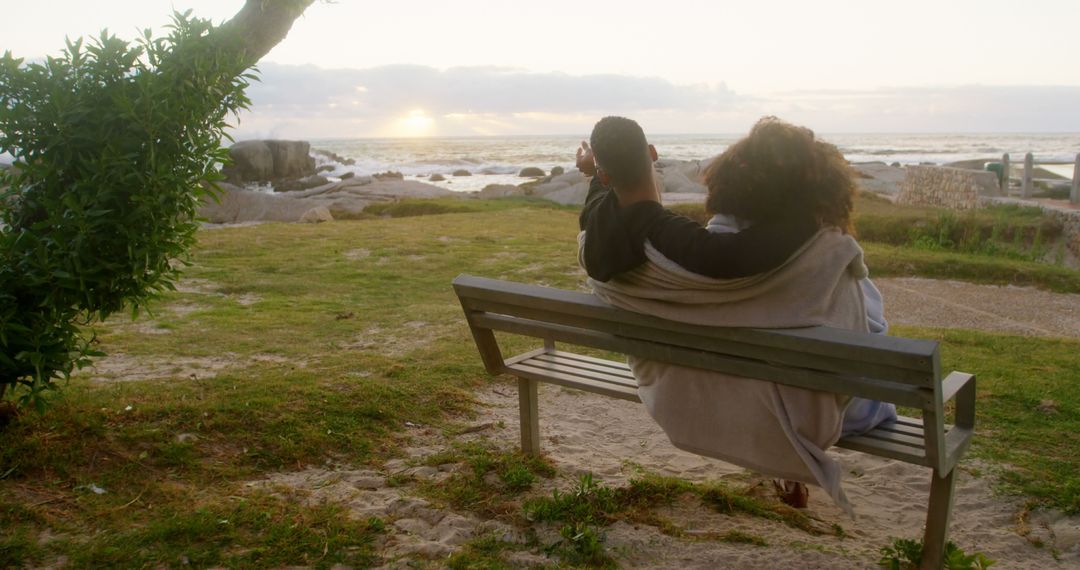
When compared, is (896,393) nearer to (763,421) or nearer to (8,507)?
(763,421)

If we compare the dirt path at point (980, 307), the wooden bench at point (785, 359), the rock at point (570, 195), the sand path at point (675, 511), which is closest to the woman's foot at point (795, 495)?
the sand path at point (675, 511)

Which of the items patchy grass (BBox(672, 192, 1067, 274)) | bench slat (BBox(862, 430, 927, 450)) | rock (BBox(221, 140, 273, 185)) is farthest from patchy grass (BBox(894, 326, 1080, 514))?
rock (BBox(221, 140, 273, 185))

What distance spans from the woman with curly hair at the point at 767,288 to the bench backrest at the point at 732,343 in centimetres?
7

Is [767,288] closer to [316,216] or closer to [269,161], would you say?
[316,216]

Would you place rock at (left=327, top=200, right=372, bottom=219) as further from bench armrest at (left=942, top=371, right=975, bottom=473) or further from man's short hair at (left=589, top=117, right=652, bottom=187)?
bench armrest at (left=942, top=371, right=975, bottom=473)

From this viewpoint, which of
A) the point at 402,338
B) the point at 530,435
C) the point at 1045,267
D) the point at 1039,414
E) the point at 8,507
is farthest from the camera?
the point at 1045,267

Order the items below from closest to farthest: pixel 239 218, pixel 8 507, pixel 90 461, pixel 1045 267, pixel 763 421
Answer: pixel 763 421 < pixel 8 507 < pixel 90 461 < pixel 1045 267 < pixel 239 218

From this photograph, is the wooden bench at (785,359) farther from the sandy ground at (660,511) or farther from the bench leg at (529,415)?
the sandy ground at (660,511)

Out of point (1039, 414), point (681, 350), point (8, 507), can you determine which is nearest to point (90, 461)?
point (8, 507)

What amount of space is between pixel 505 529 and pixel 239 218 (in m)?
17.7

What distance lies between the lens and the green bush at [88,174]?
11.7 feet

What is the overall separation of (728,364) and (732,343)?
0.27 feet

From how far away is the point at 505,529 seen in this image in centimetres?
343

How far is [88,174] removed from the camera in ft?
12.0
